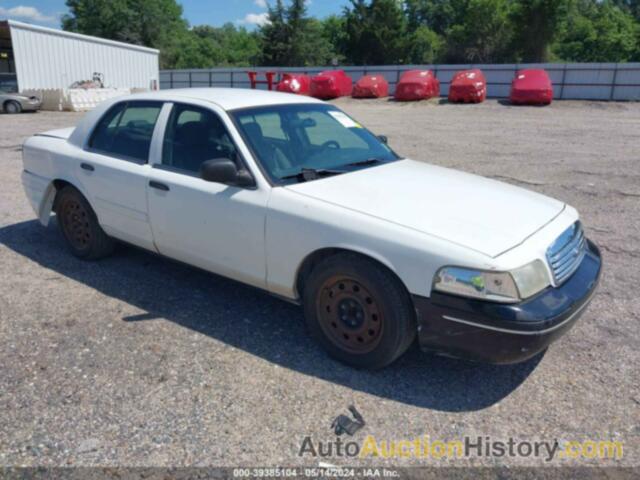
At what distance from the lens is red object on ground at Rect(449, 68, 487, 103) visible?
25562 mm

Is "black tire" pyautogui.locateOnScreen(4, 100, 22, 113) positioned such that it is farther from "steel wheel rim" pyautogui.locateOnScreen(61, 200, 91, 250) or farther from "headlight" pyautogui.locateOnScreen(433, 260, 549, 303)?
"headlight" pyautogui.locateOnScreen(433, 260, 549, 303)

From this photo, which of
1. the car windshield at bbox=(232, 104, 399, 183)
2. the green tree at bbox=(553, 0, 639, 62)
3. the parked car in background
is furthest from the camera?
the green tree at bbox=(553, 0, 639, 62)

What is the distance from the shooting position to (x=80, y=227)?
16.6 feet

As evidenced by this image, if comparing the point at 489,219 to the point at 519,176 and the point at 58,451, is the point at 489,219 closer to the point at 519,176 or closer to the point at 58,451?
the point at 58,451

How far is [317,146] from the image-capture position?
415cm

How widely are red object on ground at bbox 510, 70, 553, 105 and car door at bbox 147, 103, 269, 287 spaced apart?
23.2 metres

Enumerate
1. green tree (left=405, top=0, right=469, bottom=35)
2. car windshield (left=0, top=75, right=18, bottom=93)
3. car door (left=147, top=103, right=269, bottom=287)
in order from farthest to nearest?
1. green tree (left=405, top=0, right=469, bottom=35)
2. car windshield (left=0, top=75, right=18, bottom=93)
3. car door (left=147, top=103, right=269, bottom=287)

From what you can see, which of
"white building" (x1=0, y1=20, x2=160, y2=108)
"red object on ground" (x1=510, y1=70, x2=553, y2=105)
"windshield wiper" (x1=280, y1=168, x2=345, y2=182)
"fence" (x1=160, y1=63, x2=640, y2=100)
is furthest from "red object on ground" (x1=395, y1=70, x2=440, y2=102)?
"windshield wiper" (x1=280, y1=168, x2=345, y2=182)

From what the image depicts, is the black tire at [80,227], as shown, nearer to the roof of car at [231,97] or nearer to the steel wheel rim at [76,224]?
the steel wheel rim at [76,224]

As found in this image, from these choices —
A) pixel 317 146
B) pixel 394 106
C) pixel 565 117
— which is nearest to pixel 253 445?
pixel 317 146

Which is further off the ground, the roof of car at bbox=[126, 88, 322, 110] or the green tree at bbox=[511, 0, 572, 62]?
the green tree at bbox=[511, 0, 572, 62]

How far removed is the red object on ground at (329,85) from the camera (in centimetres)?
2978

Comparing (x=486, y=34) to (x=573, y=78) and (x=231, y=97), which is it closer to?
(x=573, y=78)

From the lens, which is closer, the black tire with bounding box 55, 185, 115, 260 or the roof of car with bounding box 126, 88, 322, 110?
the roof of car with bounding box 126, 88, 322, 110
